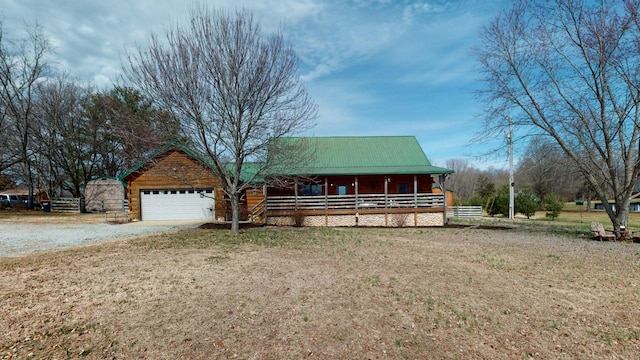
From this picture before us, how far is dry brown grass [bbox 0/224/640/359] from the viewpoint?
4129 mm

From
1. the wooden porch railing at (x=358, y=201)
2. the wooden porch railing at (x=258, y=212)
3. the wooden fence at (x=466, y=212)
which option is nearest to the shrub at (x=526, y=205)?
the wooden fence at (x=466, y=212)

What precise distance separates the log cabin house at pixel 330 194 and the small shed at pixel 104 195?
10981 mm

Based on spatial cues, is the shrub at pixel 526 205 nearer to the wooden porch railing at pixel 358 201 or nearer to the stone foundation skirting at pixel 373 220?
the wooden porch railing at pixel 358 201

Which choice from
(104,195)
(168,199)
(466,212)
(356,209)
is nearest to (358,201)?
(356,209)

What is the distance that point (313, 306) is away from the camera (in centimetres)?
528

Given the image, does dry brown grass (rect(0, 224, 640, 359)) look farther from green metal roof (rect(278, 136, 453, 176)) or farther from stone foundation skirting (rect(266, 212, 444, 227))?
green metal roof (rect(278, 136, 453, 176))

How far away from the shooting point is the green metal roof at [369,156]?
63.1 ft

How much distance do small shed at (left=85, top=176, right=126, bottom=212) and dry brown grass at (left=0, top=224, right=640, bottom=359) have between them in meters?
23.4

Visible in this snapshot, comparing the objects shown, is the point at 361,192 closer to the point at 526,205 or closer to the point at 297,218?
the point at 297,218

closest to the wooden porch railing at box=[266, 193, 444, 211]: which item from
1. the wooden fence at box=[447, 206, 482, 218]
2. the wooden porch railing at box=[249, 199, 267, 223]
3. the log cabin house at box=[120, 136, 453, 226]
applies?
the log cabin house at box=[120, 136, 453, 226]

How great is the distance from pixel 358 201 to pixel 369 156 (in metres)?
3.91

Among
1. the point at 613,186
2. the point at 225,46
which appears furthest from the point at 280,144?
the point at 613,186

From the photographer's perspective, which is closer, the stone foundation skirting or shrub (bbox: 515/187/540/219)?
the stone foundation skirting

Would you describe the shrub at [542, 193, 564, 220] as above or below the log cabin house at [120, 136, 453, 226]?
below
